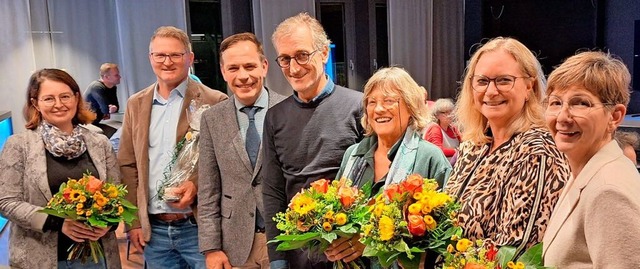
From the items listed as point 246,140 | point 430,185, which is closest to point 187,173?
point 246,140

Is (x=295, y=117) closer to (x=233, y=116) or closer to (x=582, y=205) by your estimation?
(x=233, y=116)

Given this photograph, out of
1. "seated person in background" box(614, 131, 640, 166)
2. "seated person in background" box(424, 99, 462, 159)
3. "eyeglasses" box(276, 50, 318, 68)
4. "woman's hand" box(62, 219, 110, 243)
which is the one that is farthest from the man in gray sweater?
"seated person in background" box(424, 99, 462, 159)

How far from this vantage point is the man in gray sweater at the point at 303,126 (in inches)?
89.3

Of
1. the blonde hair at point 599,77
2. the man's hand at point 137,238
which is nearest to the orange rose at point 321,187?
the blonde hair at point 599,77

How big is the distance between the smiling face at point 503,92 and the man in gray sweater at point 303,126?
0.72 metres

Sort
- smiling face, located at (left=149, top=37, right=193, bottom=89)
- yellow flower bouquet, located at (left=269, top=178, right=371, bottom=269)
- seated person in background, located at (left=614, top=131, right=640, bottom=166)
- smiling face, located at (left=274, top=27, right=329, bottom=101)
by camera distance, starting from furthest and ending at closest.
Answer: seated person in background, located at (left=614, top=131, right=640, bottom=166) < smiling face, located at (left=149, top=37, right=193, bottom=89) < smiling face, located at (left=274, top=27, right=329, bottom=101) < yellow flower bouquet, located at (left=269, top=178, right=371, bottom=269)

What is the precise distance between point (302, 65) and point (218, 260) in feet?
3.08

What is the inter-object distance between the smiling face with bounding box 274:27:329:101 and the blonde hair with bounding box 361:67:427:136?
26 cm

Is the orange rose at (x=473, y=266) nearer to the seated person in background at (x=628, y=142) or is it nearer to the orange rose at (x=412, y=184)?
the orange rose at (x=412, y=184)

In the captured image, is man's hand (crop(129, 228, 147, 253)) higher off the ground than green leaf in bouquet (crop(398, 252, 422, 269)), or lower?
lower

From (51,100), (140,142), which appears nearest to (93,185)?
(140,142)

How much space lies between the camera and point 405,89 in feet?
6.84

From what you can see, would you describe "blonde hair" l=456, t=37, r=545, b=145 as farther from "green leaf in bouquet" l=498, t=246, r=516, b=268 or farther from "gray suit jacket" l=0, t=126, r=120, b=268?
"gray suit jacket" l=0, t=126, r=120, b=268

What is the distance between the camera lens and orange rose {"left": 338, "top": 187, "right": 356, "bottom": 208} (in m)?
1.87
